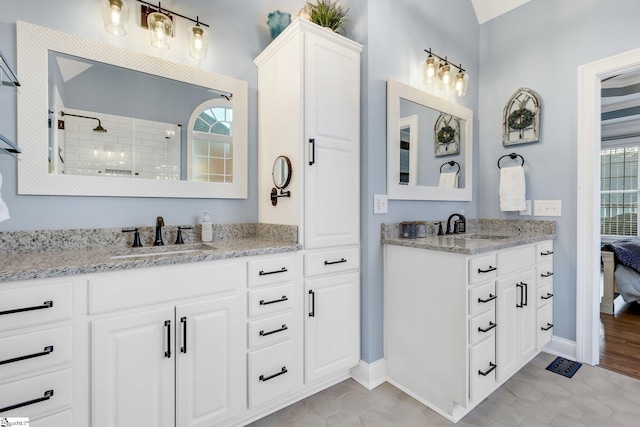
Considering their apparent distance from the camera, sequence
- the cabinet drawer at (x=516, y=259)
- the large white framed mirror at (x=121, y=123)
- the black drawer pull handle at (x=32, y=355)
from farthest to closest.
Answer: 1. the cabinet drawer at (x=516, y=259)
2. the large white framed mirror at (x=121, y=123)
3. the black drawer pull handle at (x=32, y=355)

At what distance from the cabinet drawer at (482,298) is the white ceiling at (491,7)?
98.8 inches

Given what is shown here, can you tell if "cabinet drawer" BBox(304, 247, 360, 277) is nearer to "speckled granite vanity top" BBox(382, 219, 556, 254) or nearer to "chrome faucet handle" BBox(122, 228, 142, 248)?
"speckled granite vanity top" BBox(382, 219, 556, 254)

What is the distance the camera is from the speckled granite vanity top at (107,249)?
1138 millimetres

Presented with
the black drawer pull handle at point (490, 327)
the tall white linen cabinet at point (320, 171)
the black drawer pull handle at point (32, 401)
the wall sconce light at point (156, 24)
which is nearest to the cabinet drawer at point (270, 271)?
the tall white linen cabinet at point (320, 171)

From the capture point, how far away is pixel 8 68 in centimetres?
135

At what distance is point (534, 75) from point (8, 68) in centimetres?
344

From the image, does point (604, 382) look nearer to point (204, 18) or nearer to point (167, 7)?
point (204, 18)

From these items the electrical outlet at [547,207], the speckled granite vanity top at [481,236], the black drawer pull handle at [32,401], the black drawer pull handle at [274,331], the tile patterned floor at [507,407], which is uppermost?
the electrical outlet at [547,207]

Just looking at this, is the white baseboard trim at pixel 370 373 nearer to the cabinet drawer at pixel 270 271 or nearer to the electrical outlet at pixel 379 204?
the cabinet drawer at pixel 270 271

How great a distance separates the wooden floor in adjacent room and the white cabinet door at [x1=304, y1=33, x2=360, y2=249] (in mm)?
2116

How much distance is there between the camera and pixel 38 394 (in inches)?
42.5

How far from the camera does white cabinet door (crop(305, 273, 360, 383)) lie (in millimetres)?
1781

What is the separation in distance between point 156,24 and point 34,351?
1.70 m

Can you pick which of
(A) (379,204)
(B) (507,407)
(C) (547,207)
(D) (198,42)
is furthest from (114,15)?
(C) (547,207)
